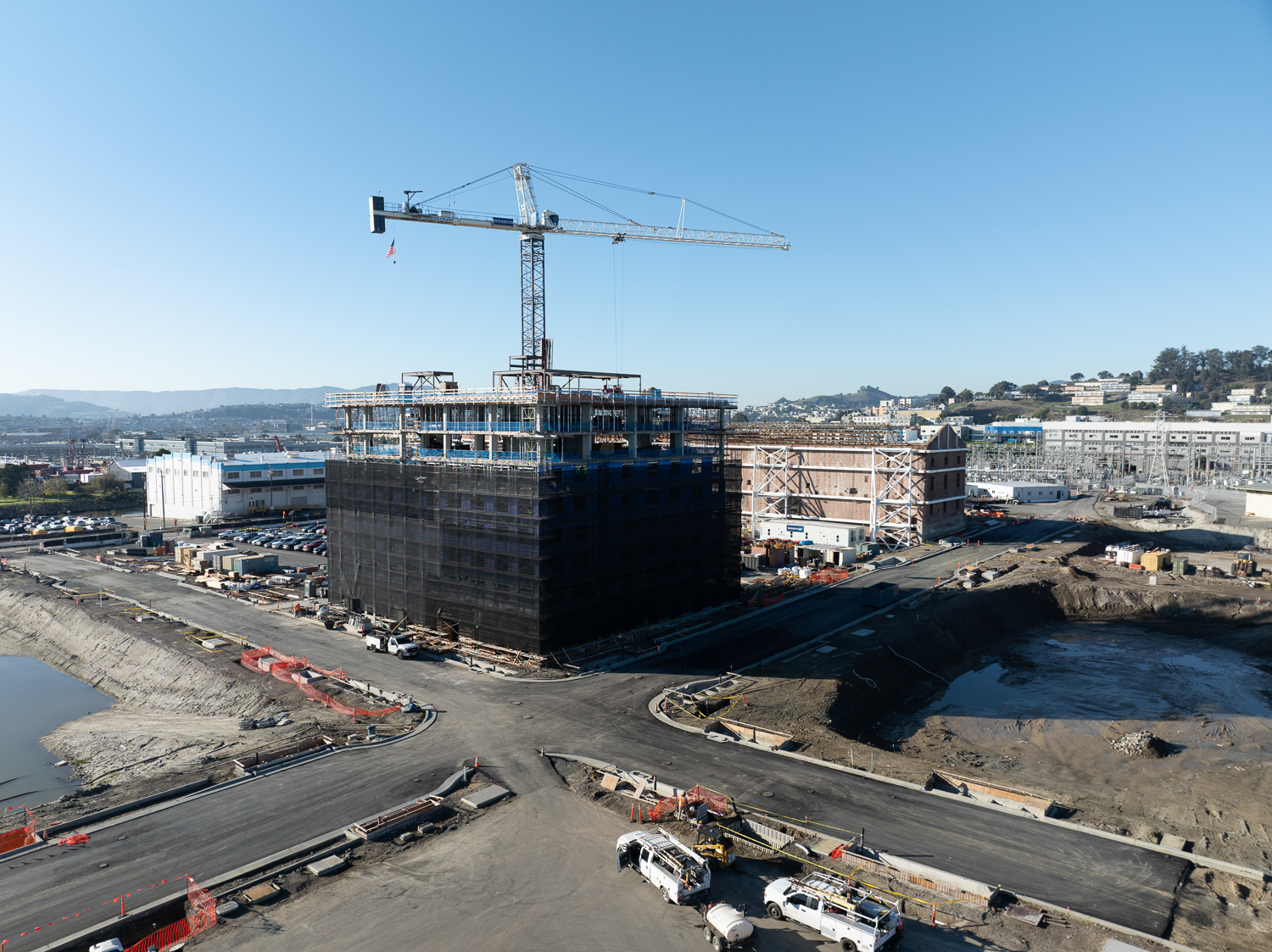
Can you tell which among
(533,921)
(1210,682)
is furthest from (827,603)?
(533,921)

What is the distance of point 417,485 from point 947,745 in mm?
A: 40199

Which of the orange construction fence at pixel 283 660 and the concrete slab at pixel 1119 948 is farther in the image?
the orange construction fence at pixel 283 660

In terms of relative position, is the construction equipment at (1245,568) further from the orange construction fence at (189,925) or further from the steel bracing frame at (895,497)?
the orange construction fence at (189,925)

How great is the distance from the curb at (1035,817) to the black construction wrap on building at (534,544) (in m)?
13.8

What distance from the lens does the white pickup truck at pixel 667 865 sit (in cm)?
2356

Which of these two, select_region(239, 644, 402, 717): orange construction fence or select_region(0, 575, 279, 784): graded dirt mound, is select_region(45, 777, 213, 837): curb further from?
select_region(239, 644, 402, 717): orange construction fence

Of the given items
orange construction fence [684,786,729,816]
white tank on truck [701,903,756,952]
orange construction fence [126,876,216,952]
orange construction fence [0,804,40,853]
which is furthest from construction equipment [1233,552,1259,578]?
orange construction fence [0,804,40,853]

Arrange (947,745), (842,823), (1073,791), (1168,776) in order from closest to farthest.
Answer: (842,823) → (1073,791) → (1168,776) → (947,745)

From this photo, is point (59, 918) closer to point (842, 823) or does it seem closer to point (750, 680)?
point (842, 823)

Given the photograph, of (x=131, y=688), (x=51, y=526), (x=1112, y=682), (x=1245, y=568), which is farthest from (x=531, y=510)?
(x=51, y=526)

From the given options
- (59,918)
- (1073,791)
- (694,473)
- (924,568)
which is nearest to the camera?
(59,918)

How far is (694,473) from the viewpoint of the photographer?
194 ft

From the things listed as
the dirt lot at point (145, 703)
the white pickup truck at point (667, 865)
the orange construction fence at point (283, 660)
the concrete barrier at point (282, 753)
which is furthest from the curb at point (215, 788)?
the white pickup truck at point (667, 865)

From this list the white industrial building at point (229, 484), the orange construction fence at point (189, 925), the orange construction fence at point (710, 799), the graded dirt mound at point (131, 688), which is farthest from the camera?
the white industrial building at point (229, 484)
